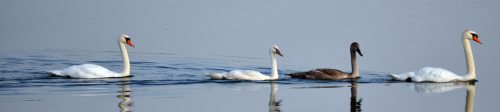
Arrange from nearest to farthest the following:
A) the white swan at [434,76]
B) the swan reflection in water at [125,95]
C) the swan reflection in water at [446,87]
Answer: the swan reflection in water at [125,95] < the swan reflection in water at [446,87] < the white swan at [434,76]

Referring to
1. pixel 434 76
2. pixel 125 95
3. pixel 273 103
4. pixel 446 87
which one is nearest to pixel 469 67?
pixel 434 76

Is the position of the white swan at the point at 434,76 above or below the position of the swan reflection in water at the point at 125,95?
Answer: above

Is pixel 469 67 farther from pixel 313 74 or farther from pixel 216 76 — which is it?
pixel 216 76

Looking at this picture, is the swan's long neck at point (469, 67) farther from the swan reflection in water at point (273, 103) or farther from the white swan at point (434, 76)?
the swan reflection in water at point (273, 103)

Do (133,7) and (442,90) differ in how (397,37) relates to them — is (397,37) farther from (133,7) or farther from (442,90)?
(133,7)

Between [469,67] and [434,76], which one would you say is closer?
[434,76]

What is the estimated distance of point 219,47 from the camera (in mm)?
19500

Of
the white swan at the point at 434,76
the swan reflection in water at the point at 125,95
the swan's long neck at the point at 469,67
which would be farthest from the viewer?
the swan's long neck at the point at 469,67

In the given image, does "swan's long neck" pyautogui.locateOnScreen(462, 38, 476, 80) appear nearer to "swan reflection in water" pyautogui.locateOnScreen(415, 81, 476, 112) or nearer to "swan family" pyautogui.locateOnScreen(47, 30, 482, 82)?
"swan family" pyautogui.locateOnScreen(47, 30, 482, 82)

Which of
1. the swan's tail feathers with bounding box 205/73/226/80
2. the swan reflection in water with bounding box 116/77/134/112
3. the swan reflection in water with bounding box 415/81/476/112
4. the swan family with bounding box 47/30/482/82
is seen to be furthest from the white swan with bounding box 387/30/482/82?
the swan reflection in water with bounding box 116/77/134/112

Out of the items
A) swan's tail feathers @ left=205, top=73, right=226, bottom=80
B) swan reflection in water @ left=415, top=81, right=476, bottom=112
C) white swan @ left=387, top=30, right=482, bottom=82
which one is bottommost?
swan reflection in water @ left=415, top=81, right=476, bottom=112

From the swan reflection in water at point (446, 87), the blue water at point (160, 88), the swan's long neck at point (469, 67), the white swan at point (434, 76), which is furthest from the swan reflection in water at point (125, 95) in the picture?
the swan's long neck at point (469, 67)

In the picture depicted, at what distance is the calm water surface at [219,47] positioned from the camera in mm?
10000

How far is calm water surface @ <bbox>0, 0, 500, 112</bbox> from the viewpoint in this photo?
32.8 ft
